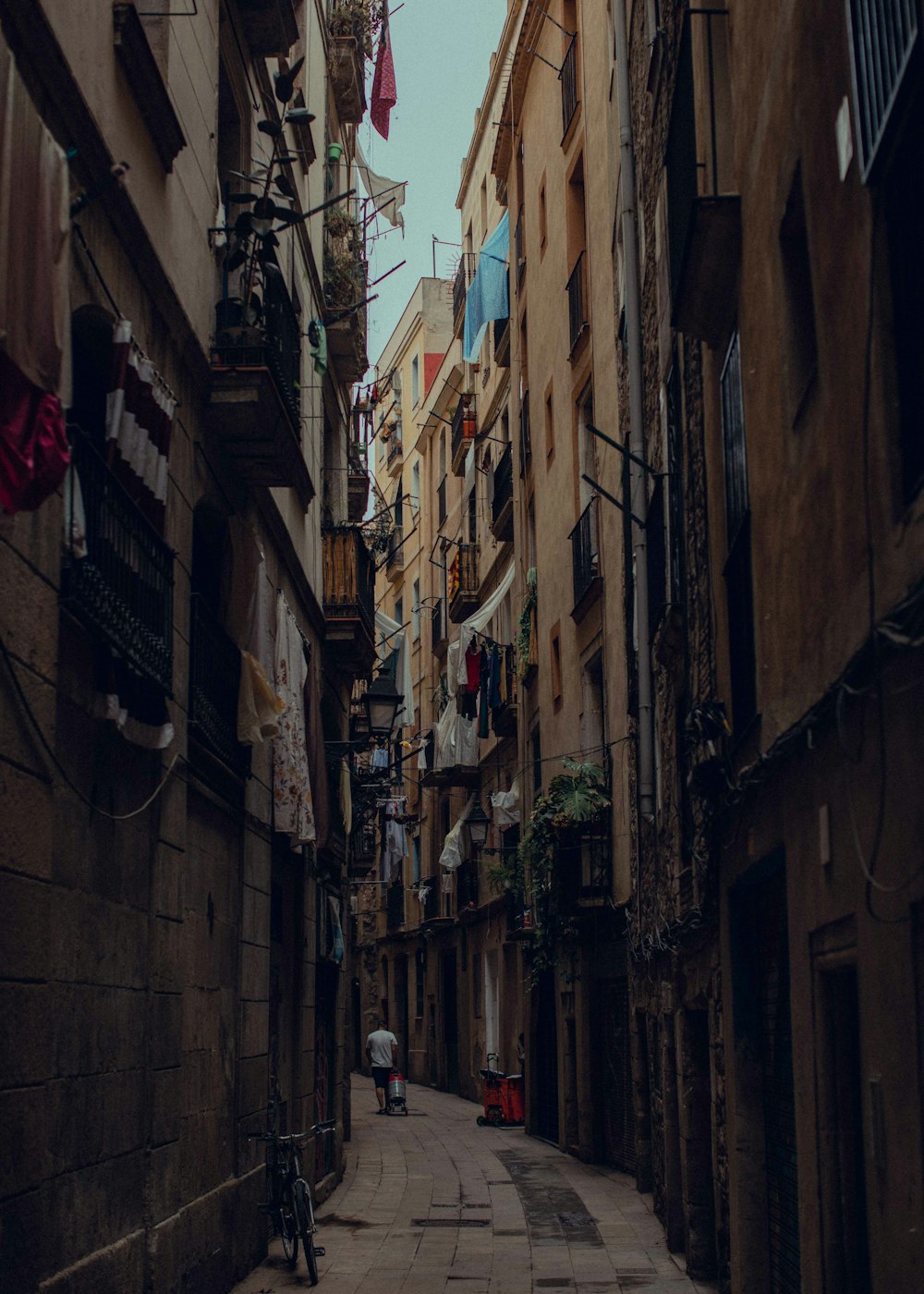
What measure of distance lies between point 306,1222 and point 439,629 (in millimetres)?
31058

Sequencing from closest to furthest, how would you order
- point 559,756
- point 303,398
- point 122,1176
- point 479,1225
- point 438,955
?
point 122,1176 < point 479,1225 < point 303,398 < point 559,756 < point 438,955

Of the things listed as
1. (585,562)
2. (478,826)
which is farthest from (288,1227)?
(478,826)

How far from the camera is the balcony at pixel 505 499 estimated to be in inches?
1155

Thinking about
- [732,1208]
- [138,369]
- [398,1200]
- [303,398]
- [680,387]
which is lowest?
[398,1200]

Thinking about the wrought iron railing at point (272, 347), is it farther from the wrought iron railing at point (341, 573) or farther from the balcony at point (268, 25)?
the wrought iron railing at point (341, 573)

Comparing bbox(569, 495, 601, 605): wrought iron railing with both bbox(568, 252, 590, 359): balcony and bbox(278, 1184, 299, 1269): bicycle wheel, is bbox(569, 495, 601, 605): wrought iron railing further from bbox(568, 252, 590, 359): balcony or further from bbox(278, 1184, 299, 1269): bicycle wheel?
bbox(278, 1184, 299, 1269): bicycle wheel

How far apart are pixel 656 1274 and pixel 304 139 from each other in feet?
39.3

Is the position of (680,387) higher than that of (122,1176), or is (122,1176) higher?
(680,387)

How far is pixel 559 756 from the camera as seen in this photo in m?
22.3

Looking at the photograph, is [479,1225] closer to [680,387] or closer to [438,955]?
[680,387]

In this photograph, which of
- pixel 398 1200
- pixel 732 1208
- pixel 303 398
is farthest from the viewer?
pixel 303 398

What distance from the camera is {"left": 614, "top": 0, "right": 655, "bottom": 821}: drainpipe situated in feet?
49.9

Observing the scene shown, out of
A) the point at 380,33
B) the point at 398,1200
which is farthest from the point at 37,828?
the point at 380,33

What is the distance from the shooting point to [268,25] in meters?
13.3
